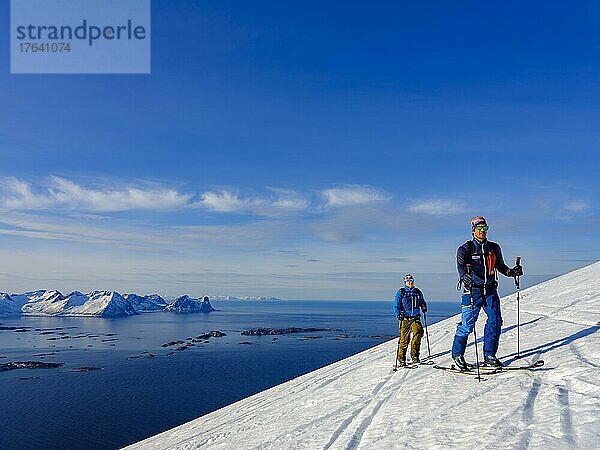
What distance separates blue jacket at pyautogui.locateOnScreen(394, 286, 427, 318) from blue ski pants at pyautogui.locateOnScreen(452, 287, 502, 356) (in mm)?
2185

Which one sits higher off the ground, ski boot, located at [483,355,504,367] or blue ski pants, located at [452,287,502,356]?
blue ski pants, located at [452,287,502,356]

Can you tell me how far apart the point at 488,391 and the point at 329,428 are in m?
2.76

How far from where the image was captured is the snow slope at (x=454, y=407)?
18.0 feet

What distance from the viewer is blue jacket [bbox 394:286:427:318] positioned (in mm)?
10680

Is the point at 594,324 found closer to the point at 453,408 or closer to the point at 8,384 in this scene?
the point at 453,408

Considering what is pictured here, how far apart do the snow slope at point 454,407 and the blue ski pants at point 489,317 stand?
0.68 metres

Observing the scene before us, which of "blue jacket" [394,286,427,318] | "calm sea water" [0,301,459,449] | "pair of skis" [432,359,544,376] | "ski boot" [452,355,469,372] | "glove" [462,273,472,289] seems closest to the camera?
"pair of skis" [432,359,544,376]

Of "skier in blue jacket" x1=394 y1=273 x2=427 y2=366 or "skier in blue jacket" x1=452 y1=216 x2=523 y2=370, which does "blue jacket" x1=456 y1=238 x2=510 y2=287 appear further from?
"skier in blue jacket" x1=394 y1=273 x2=427 y2=366

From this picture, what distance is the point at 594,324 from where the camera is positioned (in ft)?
34.6

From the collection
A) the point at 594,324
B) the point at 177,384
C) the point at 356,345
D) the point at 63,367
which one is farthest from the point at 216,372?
the point at 594,324

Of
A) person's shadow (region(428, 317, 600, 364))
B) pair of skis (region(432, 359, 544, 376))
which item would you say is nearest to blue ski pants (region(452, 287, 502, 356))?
pair of skis (region(432, 359, 544, 376))

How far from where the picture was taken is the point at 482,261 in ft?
26.8

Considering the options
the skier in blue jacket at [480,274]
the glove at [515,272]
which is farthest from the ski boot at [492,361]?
the glove at [515,272]

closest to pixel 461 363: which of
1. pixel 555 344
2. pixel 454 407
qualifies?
pixel 454 407
